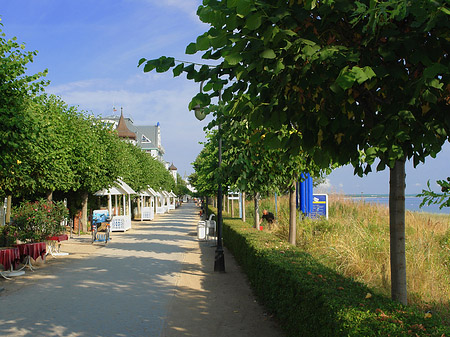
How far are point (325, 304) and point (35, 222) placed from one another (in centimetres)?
1327

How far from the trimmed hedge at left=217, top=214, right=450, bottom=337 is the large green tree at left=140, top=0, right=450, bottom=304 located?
629mm

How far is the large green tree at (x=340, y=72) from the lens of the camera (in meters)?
3.01

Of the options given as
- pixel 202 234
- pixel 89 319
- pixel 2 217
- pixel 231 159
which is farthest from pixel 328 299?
pixel 2 217

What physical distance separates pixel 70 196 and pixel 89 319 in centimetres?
2311

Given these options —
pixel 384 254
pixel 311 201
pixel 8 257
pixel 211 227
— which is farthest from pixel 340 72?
pixel 211 227

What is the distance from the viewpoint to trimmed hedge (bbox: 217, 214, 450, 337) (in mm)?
3242

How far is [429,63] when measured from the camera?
301 centimetres

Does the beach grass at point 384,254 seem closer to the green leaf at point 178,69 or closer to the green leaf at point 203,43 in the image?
the green leaf at point 178,69

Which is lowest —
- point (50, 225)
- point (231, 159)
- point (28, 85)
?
point (50, 225)

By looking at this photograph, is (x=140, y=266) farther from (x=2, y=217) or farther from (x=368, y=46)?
(x=2, y=217)

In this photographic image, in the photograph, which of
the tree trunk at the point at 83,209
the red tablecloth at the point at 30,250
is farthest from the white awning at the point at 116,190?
the red tablecloth at the point at 30,250

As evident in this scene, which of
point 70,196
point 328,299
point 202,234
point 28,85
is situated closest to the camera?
point 328,299

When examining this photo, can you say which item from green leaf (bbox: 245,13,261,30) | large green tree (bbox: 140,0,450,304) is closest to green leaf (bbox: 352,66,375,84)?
large green tree (bbox: 140,0,450,304)

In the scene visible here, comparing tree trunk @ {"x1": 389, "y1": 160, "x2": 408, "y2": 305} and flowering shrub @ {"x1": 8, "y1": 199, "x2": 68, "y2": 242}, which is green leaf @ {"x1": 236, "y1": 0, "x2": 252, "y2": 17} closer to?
tree trunk @ {"x1": 389, "y1": 160, "x2": 408, "y2": 305}
